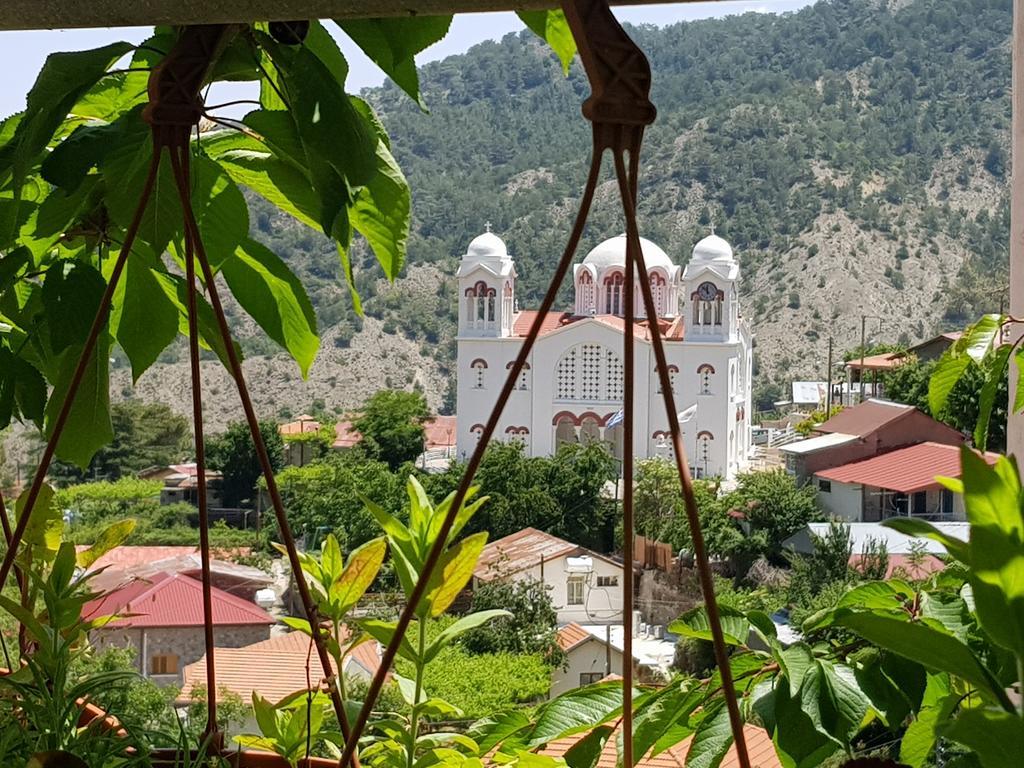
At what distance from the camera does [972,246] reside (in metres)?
17.0

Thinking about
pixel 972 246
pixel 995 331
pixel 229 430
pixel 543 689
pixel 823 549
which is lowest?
pixel 543 689

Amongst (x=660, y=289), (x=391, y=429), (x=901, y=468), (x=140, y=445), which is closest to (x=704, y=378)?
(x=660, y=289)

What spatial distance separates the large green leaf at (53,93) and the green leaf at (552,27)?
0.33 feet

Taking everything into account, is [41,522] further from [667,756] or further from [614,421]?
[614,421]

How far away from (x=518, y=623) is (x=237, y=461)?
504 cm

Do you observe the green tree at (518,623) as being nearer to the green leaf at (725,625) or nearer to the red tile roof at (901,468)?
the red tile roof at (901,468)

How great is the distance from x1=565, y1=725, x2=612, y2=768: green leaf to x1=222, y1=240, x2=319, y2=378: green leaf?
5.1 inches

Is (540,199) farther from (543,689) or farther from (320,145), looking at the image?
(320,145)

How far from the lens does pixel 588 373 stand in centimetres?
1478

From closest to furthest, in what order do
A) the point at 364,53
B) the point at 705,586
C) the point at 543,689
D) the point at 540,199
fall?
the point at 705,586 < the point at 364,53 < the point at 543,689 < the point at 540,199

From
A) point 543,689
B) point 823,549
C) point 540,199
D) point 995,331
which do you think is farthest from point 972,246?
point 995,331

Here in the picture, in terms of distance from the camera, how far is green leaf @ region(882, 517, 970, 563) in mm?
141

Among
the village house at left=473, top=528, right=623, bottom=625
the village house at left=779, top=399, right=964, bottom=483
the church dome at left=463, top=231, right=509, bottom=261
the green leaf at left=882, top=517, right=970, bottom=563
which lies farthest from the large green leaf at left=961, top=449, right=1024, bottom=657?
the church dome at left=463, top=231, right=509, bottom=261

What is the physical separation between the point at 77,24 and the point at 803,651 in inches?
7.9
